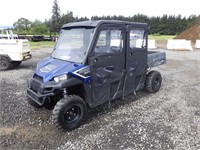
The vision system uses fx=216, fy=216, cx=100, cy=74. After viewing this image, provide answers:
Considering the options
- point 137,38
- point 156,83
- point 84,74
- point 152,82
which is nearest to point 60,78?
point 84,74

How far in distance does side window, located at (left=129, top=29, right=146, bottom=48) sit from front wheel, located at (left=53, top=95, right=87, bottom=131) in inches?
83.2

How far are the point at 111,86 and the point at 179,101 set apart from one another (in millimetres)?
2288

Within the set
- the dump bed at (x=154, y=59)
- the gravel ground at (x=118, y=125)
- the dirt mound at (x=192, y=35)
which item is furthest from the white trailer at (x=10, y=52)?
the dirt mound at (x=192, y=35)

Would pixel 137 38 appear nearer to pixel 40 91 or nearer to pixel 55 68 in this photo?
pixel 55 68

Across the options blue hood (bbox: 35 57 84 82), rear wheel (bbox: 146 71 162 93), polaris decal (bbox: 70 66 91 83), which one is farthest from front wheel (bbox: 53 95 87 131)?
rear wheel (bbox: 146 71 162 93)

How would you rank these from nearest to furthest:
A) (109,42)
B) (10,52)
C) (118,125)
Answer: (118,125) → (109,42) → (10,52)

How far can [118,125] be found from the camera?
471 cm

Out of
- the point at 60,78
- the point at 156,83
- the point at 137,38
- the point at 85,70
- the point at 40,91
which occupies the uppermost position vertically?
the point at 137,38

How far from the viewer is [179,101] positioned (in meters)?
6.22

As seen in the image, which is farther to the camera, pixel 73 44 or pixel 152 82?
pixel 152 82

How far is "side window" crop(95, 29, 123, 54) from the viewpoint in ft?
15.7

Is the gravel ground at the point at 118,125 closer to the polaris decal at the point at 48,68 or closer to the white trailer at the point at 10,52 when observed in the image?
the polaris decal at the point at 48,68

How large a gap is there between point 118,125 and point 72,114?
103cm

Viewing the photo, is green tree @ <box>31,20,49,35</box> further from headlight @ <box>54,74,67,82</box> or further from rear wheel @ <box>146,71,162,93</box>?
headlight @ <box>54,74,67,82</box>
